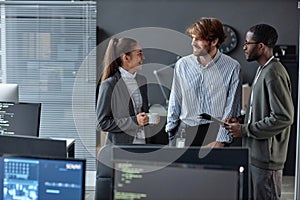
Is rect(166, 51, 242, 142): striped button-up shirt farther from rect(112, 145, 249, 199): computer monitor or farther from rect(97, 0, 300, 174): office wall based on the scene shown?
rect(97, 0, 300, 174): office wall

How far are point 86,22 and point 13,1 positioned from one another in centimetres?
84

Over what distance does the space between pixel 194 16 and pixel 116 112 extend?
11.6 ft

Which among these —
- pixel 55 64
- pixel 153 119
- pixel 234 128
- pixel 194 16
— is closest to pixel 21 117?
pixel 153 119

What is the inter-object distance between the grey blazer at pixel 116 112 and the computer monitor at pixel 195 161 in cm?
123

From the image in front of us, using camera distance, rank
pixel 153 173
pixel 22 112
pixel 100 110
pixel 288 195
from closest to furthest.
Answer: pixel 153 173
pixel 22 112
pixel 100 110
pixel 288 195

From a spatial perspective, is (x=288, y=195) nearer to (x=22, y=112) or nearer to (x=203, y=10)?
(x=203, y=10)

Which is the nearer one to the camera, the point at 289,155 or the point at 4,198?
the point at 4,198

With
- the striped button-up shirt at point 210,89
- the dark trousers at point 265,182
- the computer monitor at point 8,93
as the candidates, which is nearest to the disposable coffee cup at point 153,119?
the striped button-up shirt at point 210,89

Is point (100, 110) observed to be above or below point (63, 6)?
below

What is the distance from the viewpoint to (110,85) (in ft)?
9.90

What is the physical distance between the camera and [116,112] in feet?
9.97

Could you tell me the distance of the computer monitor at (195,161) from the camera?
156 centimetres

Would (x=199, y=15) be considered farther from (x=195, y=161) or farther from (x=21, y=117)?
(x=195, y=161)

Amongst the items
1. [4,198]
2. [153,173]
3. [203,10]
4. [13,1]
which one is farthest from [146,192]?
[203,10]
